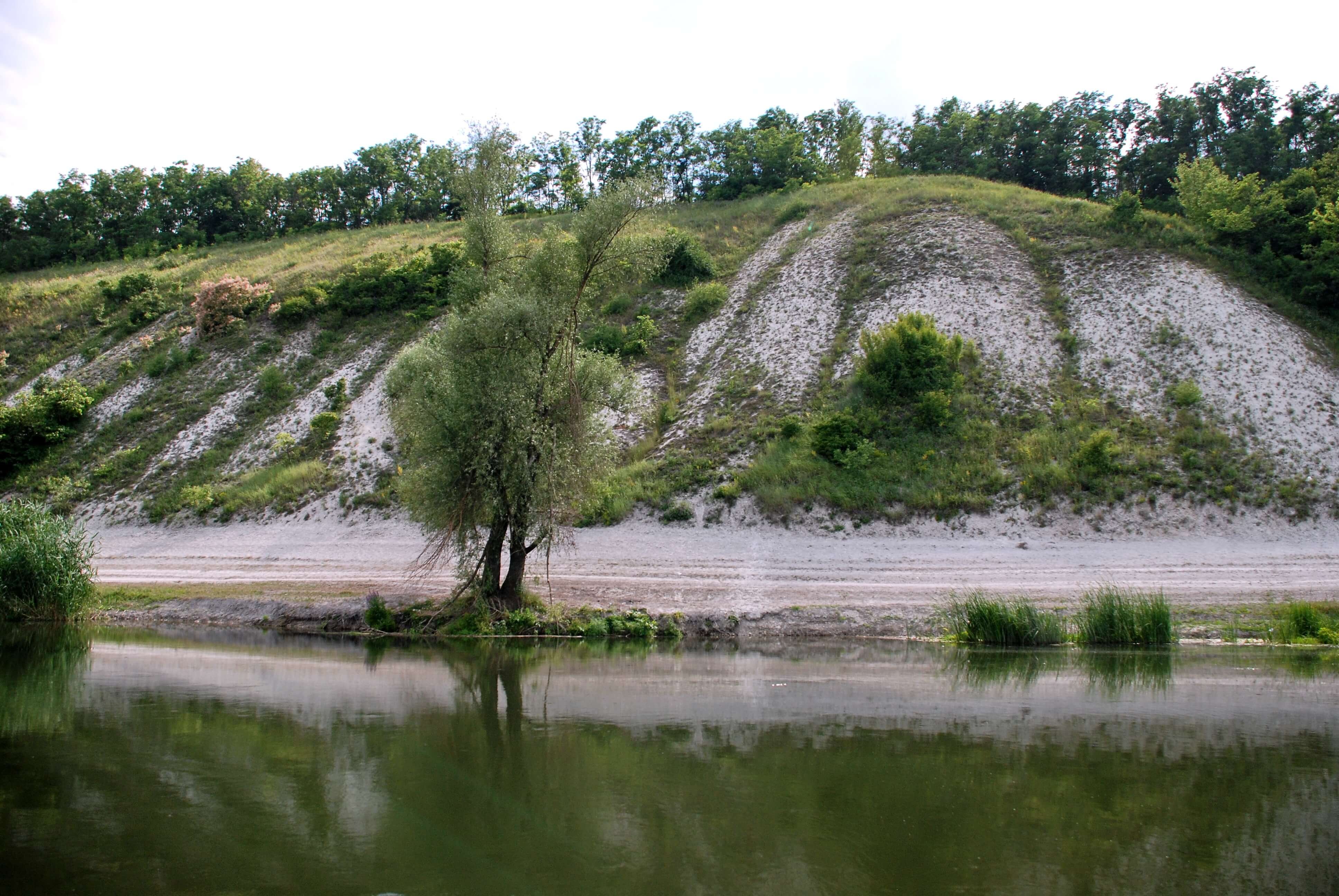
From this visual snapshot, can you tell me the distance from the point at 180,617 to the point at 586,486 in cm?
1422

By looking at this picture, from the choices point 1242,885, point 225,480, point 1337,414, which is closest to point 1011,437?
point 1337,414

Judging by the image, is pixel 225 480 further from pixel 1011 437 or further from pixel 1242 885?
pixel 1242 885

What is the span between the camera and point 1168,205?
203 feet

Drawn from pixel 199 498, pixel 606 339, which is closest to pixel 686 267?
pixel 606 339

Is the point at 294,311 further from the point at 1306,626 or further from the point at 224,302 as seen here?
the point at 1306,626

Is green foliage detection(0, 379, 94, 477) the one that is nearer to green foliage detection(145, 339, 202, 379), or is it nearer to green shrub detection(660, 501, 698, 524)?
green foliage detection(145, 339, 202, 379)

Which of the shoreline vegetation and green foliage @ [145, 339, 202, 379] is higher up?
green foliage @ [145, 339, 202, 379]

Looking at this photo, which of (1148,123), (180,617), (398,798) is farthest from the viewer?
(1148,123)

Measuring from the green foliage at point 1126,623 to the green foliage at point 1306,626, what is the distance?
3285 mm

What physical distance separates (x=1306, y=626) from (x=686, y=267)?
136 ft

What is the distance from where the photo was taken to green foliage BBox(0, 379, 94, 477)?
43.4 meters

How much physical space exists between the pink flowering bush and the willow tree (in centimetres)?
3677

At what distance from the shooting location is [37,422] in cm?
4409

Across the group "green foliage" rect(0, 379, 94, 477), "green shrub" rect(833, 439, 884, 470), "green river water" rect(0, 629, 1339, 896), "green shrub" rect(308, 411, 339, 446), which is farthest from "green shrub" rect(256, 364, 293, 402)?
"green shrub" rect(833, 439, 884, 470)
